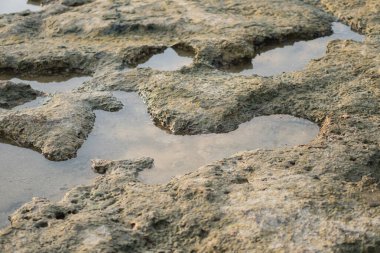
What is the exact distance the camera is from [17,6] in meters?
5.93

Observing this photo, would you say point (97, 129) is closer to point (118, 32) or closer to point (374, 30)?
point (118, 32)

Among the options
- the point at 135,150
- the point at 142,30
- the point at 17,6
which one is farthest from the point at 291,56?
the point at 17,6

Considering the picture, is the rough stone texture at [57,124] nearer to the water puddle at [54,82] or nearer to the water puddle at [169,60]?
the water puddle at [54,82]

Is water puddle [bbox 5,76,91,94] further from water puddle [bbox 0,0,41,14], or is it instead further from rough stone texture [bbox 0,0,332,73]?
water puddle [bbox 0,0,41,14]

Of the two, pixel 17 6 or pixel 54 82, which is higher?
pixel 17 6

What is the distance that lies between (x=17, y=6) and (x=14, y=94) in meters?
2.01

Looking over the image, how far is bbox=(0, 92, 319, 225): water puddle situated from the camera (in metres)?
3.35

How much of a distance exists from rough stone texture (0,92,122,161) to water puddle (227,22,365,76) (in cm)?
113

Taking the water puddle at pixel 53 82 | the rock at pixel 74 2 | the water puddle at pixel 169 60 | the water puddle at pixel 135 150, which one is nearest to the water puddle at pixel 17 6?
the rock at pixel 74 2

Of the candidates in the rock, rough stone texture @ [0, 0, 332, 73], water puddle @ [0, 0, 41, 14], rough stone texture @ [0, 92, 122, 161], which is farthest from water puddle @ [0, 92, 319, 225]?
water puddle @ [0, 0, 41, 14]

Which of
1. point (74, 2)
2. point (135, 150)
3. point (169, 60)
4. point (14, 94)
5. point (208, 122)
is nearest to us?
point (135, 150)

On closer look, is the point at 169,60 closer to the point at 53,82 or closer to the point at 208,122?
the point at 53,82

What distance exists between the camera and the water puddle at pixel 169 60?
15.1 ft

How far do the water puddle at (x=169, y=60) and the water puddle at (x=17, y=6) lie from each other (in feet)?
5.65
